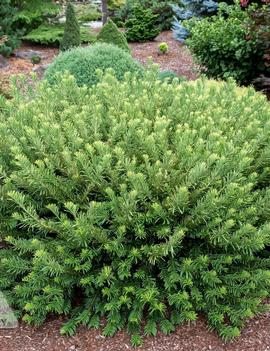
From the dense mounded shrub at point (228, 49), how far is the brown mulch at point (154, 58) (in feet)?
3.16

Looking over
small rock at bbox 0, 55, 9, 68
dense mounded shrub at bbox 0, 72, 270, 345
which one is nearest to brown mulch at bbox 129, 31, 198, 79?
small rock at bbox 0, 55, 9, 68

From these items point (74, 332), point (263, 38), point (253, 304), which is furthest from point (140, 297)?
point (263, 38)

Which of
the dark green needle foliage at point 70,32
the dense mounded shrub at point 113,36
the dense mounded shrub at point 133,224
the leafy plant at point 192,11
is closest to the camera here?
the dense mounded shrub at point 133,224

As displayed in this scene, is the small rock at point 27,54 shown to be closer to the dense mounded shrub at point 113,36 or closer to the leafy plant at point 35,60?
the leafy plant at point 35,60

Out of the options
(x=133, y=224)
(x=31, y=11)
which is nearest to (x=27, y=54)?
(x=31, y=11)

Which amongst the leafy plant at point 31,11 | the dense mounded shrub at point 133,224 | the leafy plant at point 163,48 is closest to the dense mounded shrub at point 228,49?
the leafy plant at point 163,48

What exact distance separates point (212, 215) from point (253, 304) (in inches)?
25.3

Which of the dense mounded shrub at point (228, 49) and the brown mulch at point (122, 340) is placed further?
the dense mounded shrub at point (228, 49)

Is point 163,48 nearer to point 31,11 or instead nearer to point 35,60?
point 35,60

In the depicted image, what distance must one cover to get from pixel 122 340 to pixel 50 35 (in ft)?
39.9

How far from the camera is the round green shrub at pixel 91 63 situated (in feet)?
26.8

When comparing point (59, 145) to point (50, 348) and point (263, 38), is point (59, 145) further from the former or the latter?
point (263, 38)

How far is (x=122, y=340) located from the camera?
11.0 ft

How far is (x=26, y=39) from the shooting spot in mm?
14906
